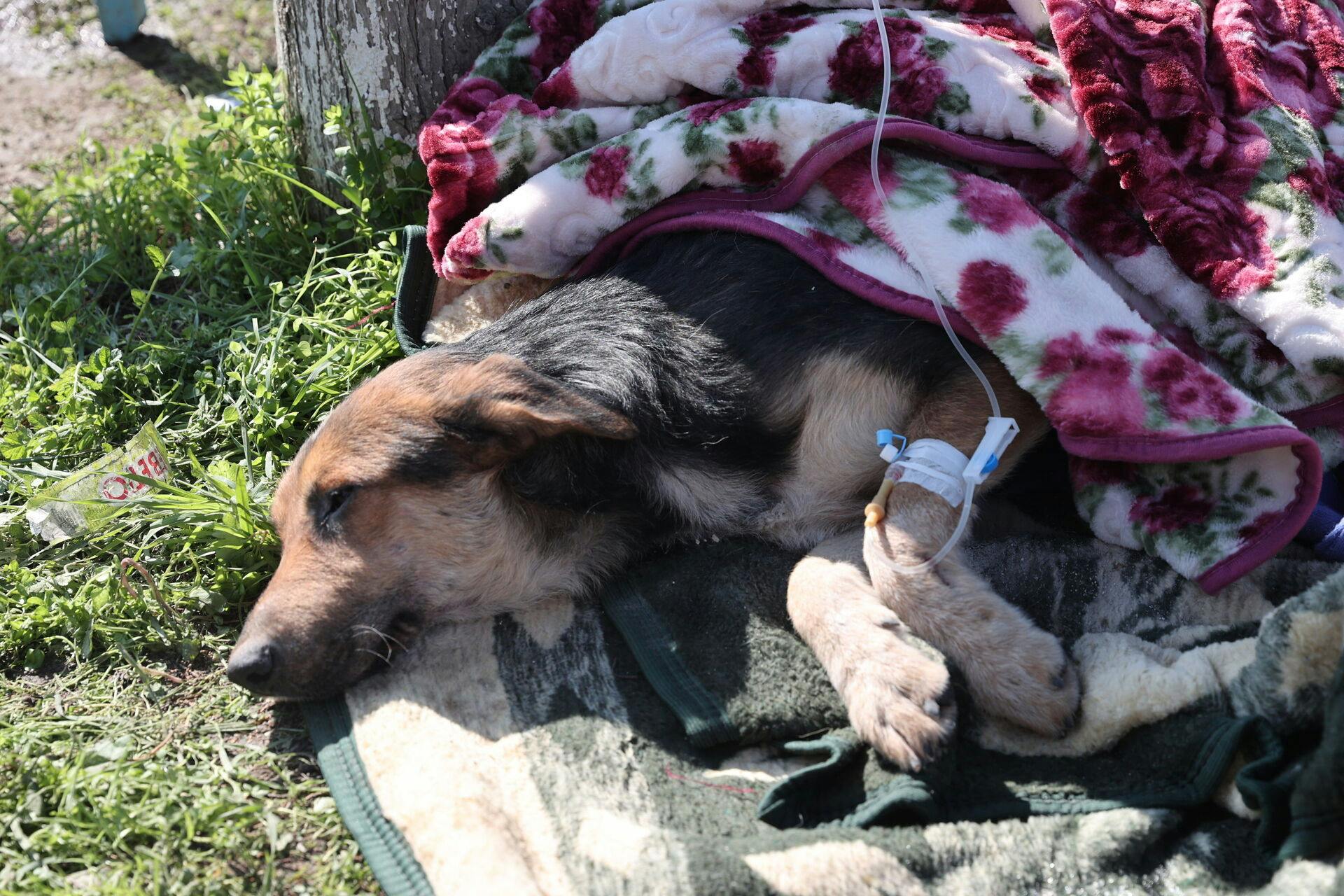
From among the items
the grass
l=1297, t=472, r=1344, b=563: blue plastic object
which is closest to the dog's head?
the grass

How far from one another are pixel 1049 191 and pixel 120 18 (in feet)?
18.4

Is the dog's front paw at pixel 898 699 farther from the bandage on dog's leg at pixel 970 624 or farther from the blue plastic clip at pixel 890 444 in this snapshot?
the blue plastic clip at pixel 890 444

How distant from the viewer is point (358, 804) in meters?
2.69

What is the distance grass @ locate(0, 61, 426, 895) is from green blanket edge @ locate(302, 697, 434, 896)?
64mm

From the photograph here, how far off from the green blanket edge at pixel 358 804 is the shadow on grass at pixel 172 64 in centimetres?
437

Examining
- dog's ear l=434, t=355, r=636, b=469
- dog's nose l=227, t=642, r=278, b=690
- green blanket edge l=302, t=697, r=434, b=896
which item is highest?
dog's ear l=434, t=355, r=636, b=469

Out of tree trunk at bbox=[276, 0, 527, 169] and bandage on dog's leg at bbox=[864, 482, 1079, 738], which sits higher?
tree trunk at bbox=[276, 0, 527, 169]

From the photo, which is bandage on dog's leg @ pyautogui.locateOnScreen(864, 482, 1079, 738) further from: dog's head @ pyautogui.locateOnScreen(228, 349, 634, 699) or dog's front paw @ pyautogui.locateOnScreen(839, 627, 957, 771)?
dog's head @ pyautogui.locateOnScreen(228, 349, 634, 699)

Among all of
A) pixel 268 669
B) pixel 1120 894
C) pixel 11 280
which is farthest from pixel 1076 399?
pixel 11 280

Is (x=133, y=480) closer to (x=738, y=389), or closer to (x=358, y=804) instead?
(x=358, y=804)

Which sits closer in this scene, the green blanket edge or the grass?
the green blanket edge

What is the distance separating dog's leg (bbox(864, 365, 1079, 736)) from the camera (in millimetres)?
2779

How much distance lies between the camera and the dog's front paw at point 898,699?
2.61m

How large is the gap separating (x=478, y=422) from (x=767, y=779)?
126 cm
